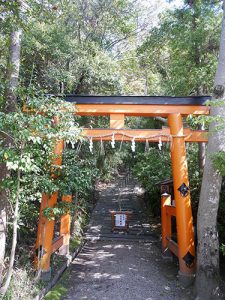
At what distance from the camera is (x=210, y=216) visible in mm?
5785

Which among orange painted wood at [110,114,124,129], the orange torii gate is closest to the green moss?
the orange torii gate

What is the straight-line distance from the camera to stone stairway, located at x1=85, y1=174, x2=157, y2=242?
10773mm

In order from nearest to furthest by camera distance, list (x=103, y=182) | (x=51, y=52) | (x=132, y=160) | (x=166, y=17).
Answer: (x=51, y=52) → (x=166, y=17) → (x=132, y=160) → (x=103, y=182)

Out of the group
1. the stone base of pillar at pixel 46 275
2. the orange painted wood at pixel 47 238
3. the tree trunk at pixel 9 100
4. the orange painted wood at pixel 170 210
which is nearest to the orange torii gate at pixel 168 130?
the orange painted wood at pixel 47 238

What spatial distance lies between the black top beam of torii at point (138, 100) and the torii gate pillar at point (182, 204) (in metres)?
0.39

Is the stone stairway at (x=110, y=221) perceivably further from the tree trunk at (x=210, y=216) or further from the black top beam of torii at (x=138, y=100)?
the black top beam of torii at (x=138, y=100)

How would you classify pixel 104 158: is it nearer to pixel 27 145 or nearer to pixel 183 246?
pixel 183 246

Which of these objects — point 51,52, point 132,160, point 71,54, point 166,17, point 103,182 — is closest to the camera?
point 51,52

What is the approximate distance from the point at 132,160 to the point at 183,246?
1243cm

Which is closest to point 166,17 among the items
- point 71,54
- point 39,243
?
point 71,54

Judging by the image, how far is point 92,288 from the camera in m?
6.17

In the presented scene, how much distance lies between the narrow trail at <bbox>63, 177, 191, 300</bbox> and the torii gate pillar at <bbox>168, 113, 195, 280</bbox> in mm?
588

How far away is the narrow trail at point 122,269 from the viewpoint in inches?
234

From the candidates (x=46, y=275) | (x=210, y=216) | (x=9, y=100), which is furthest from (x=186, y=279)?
(x=9, y=100)
